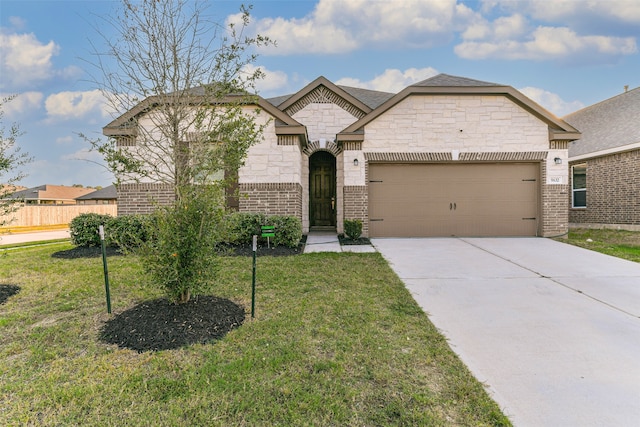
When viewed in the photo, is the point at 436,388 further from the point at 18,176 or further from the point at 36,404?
the point at 18,176

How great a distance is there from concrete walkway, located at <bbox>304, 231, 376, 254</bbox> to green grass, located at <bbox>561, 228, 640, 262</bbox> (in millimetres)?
6122

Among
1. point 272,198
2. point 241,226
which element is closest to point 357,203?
point 272,198

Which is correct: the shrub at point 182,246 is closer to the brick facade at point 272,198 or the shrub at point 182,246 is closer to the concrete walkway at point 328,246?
the concrete walkway at point 328,246

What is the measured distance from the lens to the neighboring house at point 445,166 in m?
9.67

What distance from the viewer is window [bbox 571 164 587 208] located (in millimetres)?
13790

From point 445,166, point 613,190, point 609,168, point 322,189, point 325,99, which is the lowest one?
point 613,190

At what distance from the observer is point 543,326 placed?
3.66m

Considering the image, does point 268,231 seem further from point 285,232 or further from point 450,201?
point 450,201

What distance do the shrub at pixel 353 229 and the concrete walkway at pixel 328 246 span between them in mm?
446

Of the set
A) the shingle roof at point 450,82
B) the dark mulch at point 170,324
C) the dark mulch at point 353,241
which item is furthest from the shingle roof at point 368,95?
the dark mulch at point 170,324

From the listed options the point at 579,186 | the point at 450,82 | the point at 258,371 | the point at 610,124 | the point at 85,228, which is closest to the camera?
the point at 258,371

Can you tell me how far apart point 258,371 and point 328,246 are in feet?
20.1

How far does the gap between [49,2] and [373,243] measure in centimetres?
1026

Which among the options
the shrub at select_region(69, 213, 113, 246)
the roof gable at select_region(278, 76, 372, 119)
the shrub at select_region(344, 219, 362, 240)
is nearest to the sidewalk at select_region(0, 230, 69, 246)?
the shrub at select_region(69, 213, 113, 246)
